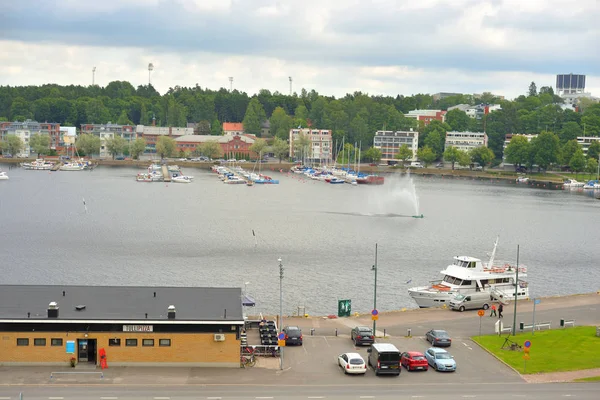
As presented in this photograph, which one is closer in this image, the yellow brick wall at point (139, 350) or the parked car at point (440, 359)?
the yellow brick wall at point (139, 350)

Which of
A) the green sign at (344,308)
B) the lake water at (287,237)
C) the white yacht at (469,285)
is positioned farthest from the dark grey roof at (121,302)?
the white yacht at (469,285)

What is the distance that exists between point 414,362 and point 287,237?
6088 centimetres

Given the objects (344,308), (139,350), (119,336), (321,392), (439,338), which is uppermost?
(119,336)

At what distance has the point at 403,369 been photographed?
1396 inches

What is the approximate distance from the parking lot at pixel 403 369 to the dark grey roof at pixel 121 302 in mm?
3544

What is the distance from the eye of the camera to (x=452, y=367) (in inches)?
1384

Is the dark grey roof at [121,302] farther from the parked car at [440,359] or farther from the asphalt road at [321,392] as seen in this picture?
the parked car at [440,359]

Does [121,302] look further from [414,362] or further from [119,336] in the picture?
[414,362]

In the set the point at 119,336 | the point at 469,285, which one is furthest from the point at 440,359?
the point at 469,285

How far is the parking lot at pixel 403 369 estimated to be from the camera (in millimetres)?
34125

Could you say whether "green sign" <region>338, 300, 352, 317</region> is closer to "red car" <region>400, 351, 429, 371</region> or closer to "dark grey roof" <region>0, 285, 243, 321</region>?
"dark grey roof" <region>0, 285, 243, 321</region>

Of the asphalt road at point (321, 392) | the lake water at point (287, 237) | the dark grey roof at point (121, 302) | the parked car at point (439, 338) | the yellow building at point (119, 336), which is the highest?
the dark grey roof at point (121, 302)

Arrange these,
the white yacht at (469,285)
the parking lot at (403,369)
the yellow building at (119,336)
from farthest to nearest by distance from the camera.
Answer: the white yacht at (469,285), the yellow building at (119,336), the parking lot at (403,369)

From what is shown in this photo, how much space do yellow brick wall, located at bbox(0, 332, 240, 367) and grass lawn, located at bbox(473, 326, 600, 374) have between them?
1251 cm
